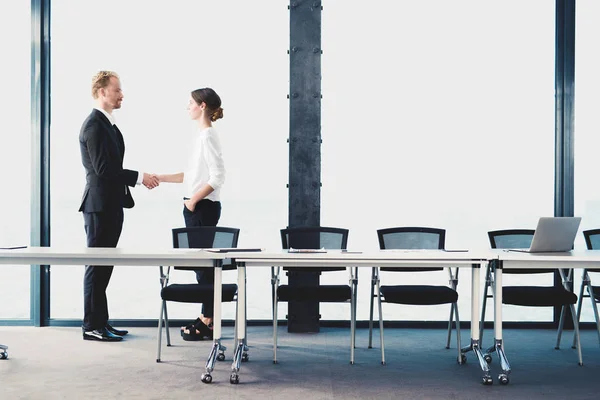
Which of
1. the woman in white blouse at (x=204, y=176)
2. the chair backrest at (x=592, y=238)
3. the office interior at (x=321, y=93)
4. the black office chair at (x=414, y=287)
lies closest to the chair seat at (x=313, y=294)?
the black office chair at (x=414, y=287)

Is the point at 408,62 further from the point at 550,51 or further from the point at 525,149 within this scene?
the point at 525,149

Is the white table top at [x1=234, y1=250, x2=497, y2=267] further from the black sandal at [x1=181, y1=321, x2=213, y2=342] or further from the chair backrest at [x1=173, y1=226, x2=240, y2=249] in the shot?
the black sandal at [x1=181, y1=321, x2=213, y2=342]

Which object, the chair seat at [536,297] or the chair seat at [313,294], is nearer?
the chair seat at [536,297]

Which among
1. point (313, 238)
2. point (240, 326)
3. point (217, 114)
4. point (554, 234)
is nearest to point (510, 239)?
point (554, 234)

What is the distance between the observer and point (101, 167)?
5152 millimetres

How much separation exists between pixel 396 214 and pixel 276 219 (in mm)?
3871

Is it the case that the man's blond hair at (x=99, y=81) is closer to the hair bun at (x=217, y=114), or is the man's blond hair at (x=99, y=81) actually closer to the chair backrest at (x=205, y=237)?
the hair bun at (x=217, y=114)

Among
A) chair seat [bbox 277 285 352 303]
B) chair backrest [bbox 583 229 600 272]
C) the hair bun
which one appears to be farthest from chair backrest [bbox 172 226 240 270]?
chair backrest [bbox 583 229 600 272]

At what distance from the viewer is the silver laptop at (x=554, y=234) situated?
415cm

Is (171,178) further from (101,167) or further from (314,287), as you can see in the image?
(314,287)

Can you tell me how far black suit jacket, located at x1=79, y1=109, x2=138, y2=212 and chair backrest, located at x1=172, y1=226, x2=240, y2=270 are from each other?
693mm

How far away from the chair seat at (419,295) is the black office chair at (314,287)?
0.28 meters

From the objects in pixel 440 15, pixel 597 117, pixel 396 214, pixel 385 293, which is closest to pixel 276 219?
pixel 396 214

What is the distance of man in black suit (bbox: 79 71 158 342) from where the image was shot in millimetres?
5184
